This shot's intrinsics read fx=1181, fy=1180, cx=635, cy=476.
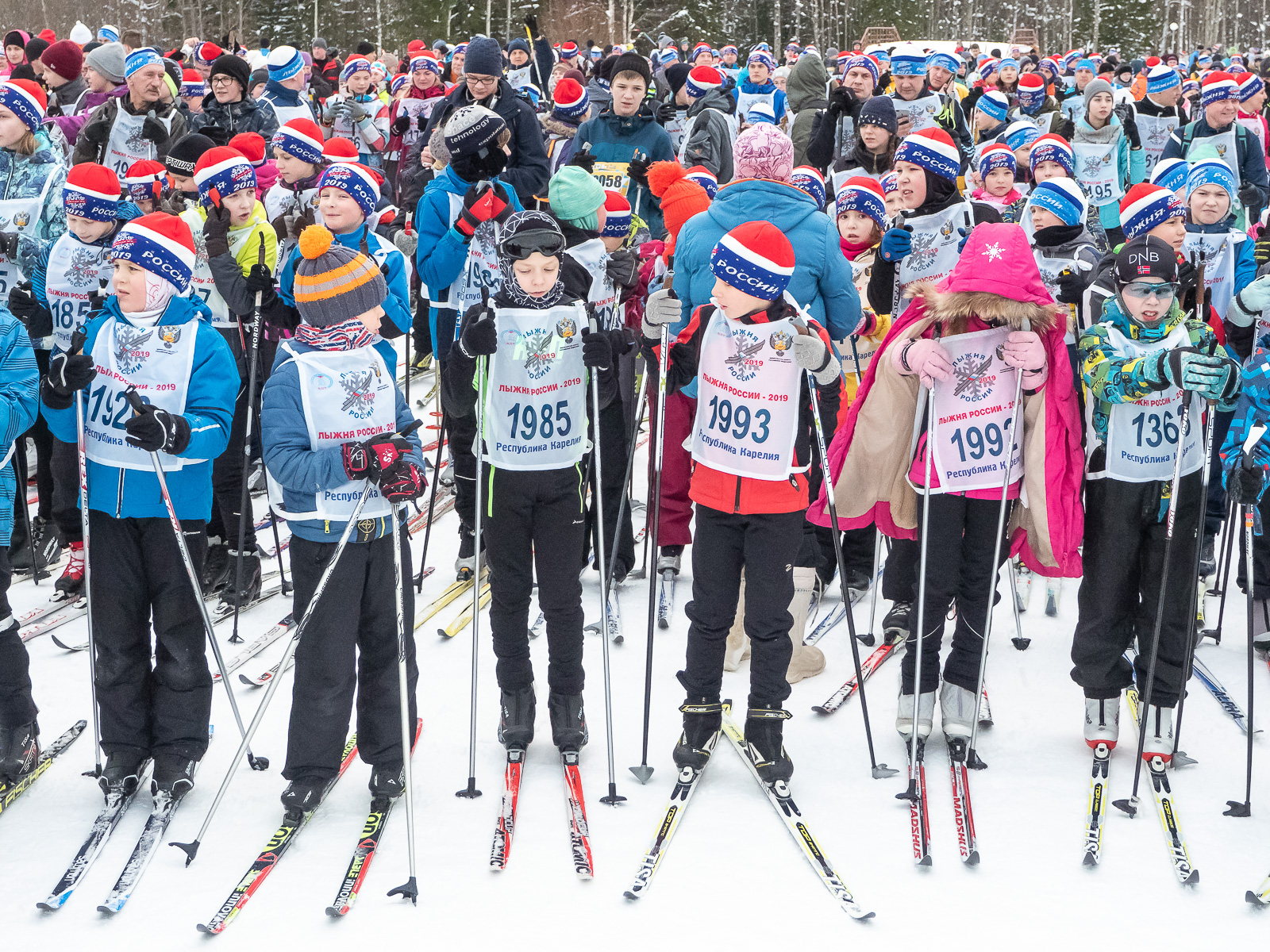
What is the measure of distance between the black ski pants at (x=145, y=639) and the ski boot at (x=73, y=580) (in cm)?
A: 190

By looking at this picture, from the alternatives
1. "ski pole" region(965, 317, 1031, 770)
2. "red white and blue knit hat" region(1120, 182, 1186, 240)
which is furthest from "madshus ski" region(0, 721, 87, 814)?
"red white and blue knit hat" region(1120, 182, 1186, 240)

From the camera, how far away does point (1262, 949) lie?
3.21m

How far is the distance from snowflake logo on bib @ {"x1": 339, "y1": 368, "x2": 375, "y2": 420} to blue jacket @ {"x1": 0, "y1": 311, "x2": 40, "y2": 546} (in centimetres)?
108

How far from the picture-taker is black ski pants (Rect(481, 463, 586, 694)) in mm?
4031

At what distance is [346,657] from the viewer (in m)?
3.73

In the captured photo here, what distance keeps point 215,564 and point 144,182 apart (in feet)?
6.33

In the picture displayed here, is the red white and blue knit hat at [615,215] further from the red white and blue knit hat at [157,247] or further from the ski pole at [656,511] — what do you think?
the red white and blue knit hat at [157,247]

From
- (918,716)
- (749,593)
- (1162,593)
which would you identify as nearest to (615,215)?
(749,593)

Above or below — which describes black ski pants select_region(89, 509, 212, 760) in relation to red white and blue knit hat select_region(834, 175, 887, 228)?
below

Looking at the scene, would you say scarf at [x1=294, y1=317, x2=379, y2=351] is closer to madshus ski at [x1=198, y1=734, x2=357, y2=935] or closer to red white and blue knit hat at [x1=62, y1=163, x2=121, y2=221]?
madshus ski at [x1=198, y1=734, x2=357, y2=935]

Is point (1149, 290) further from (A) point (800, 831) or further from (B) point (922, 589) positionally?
(A) point (800, 831)

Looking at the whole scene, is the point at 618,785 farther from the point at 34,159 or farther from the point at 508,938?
the point at 34,159

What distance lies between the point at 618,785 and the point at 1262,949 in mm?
1985

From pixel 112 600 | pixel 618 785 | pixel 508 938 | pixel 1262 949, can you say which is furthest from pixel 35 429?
pixel 1262 949
